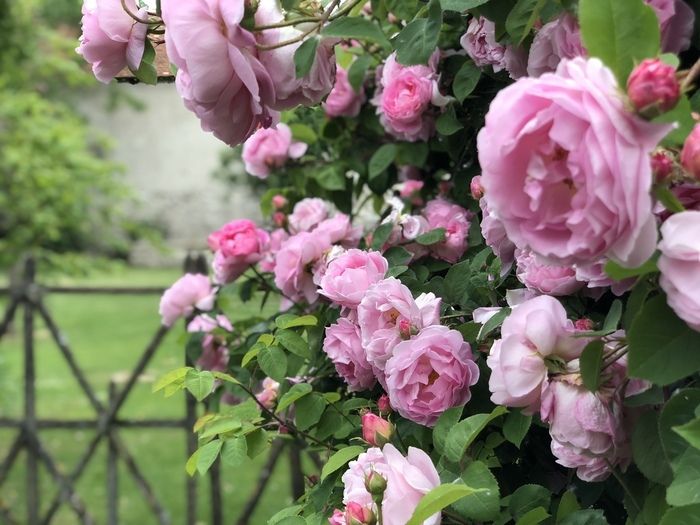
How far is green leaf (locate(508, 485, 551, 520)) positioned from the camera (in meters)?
0.74

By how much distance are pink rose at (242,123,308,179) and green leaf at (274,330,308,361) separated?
0.55 meters

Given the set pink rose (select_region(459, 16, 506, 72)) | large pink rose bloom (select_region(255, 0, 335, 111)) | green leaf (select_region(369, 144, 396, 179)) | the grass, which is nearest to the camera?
large pink rose bloom (select_region(255, 0, 335, 111))

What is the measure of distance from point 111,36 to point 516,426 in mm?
465

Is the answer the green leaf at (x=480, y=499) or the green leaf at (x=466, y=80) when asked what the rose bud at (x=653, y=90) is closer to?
the green leaf at (x=480, y=499)

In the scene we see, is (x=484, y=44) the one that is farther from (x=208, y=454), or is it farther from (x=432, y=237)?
(x=208, y=454)

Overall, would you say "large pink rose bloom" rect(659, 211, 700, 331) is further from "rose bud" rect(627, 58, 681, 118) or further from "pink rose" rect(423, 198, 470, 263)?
"pink rose" rect(423, 198, 470, 263)

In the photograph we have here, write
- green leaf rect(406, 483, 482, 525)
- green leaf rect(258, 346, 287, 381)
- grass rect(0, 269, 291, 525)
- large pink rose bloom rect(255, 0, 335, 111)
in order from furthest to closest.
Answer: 1. grass rect(0, 269, 291, 525)
2. green leaf rect(258, 346, 287, 381)
3. large pink rose bloom rect(255, 0, 335, 111)
4. green leaf rect(406, 483, 482, 525)

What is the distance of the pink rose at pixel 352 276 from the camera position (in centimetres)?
89

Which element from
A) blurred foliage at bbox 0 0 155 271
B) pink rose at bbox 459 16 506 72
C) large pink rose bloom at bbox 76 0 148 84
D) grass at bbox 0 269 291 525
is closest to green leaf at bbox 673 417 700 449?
pink rose at bbox 459 16 506 72

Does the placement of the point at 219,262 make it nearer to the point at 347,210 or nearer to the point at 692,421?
the point at 347,210

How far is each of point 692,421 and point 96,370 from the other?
633 centimetres

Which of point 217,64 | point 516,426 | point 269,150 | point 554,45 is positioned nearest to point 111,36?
point 217,64

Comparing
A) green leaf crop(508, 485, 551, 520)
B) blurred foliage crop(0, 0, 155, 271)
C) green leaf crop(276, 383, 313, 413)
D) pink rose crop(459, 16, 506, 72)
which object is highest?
pink rose crop(459, 16, 506, 72)

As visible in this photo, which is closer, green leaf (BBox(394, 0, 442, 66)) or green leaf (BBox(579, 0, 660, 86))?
green leaf (BBox(579, 0, 660, 86))
